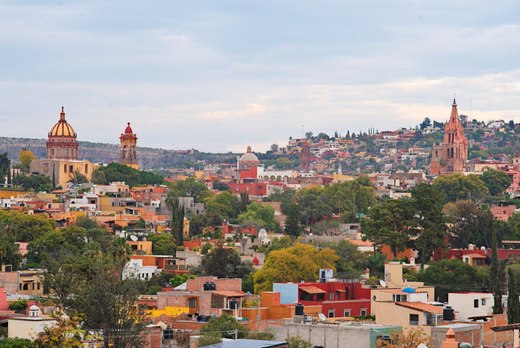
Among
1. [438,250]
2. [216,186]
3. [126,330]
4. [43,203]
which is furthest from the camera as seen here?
[216,186]

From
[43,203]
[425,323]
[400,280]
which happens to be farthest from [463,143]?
[425,323]

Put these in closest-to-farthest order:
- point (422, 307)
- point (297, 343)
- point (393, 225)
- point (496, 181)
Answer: point (297, 343) → point (422, 307) → point (393, 225) → point (496, 181)

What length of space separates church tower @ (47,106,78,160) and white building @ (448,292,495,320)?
287 ft

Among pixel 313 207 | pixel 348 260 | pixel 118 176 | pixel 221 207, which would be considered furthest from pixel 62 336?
pixel 118 176

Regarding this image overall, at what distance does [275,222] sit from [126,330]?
233ft

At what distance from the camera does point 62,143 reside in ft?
454

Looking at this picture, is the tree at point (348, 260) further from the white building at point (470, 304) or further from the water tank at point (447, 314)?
the water tank at point (447, 314)

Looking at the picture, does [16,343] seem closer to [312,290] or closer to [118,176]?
[312,290]

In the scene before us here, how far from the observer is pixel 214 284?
58.0 meters

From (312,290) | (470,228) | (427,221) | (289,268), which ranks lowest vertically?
(312,290)

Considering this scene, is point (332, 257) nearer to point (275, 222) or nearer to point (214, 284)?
point (214, 284)

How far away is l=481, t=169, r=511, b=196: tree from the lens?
136 m

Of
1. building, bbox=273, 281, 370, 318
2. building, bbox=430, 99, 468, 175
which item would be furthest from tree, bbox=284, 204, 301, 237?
building, bbox=430, 99, 468, 175

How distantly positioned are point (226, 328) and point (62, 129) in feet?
319
